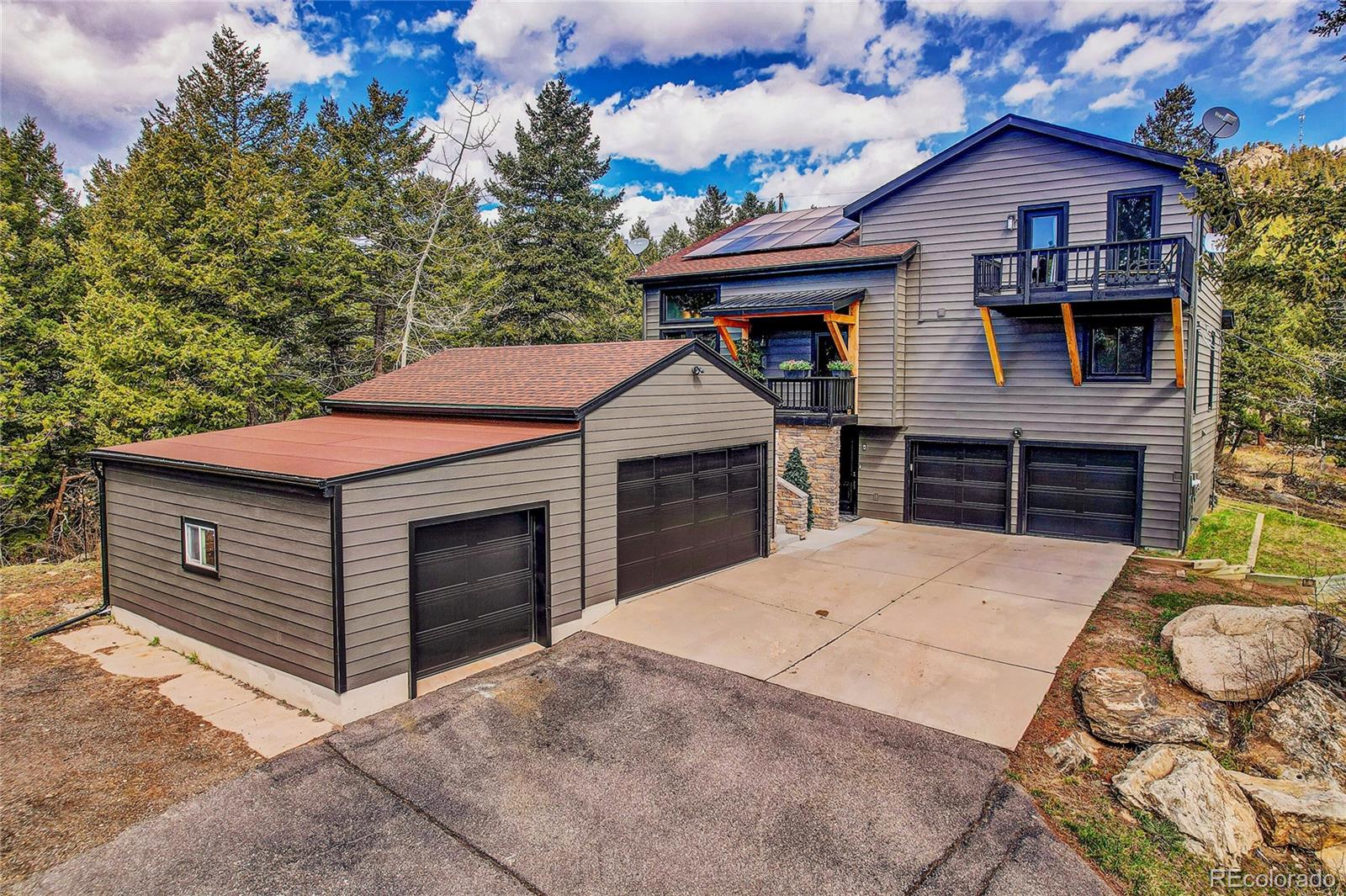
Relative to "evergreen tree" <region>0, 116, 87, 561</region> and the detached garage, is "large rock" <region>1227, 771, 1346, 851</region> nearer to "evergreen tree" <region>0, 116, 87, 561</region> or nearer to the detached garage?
the detached garage

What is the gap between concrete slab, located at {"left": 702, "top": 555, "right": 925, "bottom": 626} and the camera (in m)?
9.03

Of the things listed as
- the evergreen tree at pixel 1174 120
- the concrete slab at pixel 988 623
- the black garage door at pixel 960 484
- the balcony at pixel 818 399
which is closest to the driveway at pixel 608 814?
the concrete slab at pixel 988 623

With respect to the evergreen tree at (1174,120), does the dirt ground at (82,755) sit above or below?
below

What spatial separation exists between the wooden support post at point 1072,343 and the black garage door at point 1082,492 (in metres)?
1.40

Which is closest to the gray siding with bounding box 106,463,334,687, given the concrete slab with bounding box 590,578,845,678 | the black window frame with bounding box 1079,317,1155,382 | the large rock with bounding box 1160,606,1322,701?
the concrete slab with bounding box 590,578,845,678

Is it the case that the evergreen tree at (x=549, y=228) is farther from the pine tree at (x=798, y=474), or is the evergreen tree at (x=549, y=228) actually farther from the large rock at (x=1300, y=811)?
the large rock at (x=1300, y=811)

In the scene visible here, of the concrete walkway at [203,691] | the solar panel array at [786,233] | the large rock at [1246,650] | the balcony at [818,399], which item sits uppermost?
the solar panel array at [786,233]

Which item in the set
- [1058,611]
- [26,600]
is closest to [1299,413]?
[1058,611]

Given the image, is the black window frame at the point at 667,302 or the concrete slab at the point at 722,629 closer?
the concrete slab at the point at 722,629

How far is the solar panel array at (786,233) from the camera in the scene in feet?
53.5

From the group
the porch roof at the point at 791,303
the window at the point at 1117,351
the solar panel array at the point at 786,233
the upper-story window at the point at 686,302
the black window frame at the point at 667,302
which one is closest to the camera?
the window at the point at 1117,351

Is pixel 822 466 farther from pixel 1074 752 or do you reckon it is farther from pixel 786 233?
pixel 1074 752

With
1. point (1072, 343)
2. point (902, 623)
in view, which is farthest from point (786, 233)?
point (902, 623)

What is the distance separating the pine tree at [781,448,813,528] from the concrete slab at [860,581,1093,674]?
433 cm
